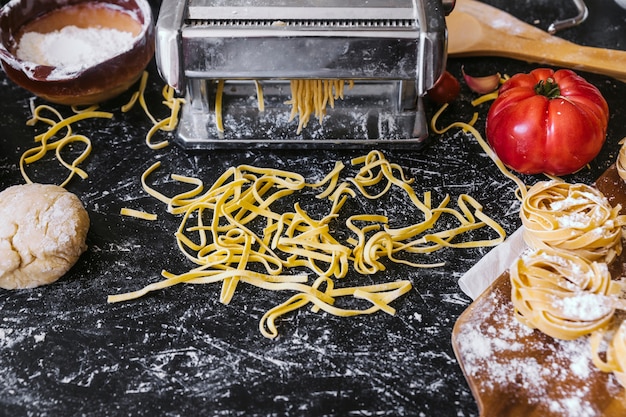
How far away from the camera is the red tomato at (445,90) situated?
1.64m

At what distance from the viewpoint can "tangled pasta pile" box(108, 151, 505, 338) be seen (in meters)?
1.31

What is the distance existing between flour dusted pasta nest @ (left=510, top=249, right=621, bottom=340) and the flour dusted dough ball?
790mm

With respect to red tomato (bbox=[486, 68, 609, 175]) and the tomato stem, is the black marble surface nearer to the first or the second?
red tomato (bbox=[486, 68, 609, 175])

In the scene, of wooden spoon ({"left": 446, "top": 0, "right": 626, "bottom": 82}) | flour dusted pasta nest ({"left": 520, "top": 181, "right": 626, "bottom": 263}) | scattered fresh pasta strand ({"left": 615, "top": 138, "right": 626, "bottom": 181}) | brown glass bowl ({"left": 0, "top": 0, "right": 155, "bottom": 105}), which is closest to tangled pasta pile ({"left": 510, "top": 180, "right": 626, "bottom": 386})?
flour dusted pasta nest ({"left": 520, "top": 181, "right": 626, "bottom": 263})

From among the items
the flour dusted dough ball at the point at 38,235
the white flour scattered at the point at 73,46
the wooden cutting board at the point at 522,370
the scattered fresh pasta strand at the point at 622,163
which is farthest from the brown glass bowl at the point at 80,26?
the scattered fresh pasta strand at the point at 622,163

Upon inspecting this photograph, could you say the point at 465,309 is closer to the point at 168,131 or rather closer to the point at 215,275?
the point at 215,275

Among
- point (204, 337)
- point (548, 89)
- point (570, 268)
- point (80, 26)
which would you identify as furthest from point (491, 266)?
point (80, 26)

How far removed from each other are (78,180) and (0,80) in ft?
1.48

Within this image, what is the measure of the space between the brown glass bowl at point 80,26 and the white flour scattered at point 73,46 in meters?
0.02

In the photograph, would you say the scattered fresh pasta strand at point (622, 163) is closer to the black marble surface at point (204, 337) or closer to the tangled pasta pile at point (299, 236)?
the black marble surface at point (204, 337)

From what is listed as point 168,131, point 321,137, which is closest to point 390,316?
point 321,137

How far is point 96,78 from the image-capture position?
61.4 inches

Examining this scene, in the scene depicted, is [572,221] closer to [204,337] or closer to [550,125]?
[550,125]

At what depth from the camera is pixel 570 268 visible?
3.98 feet
